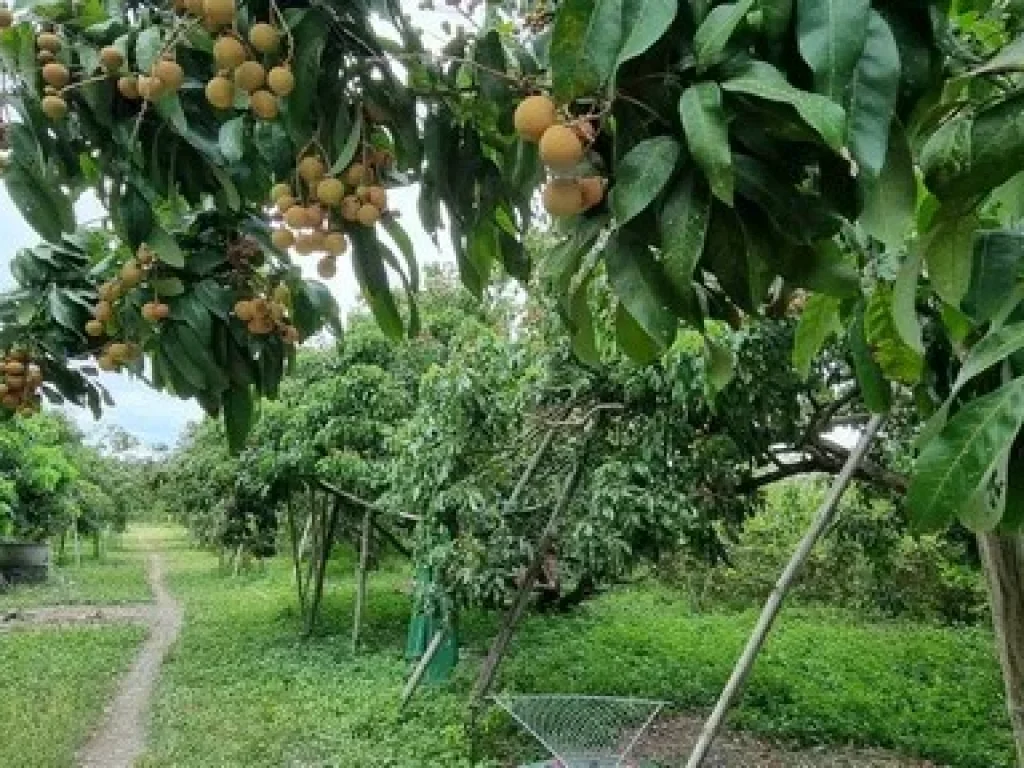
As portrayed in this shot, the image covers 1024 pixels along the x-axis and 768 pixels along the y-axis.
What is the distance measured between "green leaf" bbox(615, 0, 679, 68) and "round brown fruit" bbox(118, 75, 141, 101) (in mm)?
589

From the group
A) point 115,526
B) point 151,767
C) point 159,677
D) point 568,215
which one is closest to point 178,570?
point 115,526

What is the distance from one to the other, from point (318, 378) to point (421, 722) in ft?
9.76

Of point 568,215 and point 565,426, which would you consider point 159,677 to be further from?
point 568,215

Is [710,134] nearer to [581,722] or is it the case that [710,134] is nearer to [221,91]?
[221,91]

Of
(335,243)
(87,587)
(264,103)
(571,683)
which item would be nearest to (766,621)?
(335,243)

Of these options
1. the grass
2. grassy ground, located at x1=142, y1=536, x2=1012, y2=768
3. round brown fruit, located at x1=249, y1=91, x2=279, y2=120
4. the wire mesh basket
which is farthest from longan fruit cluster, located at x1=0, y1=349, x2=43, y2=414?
the grass

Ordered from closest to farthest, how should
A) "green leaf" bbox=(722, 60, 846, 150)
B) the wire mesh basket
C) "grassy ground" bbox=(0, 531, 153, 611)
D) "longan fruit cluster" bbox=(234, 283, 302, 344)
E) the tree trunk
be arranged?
"green leaf" bbox=(722, 60, 846, 150), "longan fruit cluster" bbox=(234, 283, 302, 344), the tree trunk, the wire mesh basket, "grassy ground" bbox=(0, 531, 153, 611)

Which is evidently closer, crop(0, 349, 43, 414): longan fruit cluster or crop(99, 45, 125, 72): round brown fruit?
crop(99, 45, 125, 72): round brown fruit

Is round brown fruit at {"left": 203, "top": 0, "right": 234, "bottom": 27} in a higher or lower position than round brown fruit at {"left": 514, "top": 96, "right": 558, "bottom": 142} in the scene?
higher

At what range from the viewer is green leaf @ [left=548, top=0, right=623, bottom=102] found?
0.61 metres

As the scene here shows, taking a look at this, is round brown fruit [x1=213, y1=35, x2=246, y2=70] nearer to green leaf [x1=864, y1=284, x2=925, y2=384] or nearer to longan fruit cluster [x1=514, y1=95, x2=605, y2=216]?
longan fruit cluster [x1=514, y1=95, x2=605, y2=216]

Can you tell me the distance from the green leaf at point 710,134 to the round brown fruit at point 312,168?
487mm

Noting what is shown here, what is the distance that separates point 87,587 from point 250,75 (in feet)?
51.6

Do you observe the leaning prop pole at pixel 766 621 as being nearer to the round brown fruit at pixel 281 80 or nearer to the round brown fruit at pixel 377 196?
the round brown fruit at pixel 377 196
